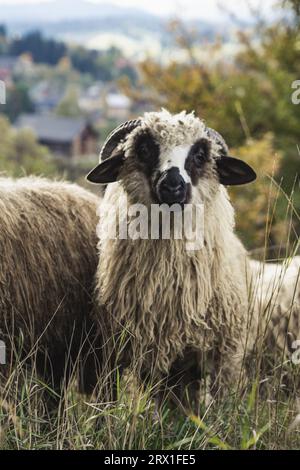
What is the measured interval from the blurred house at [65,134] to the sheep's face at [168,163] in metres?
64.3

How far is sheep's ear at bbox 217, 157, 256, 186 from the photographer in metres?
4.83

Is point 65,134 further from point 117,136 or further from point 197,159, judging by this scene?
point 197,159

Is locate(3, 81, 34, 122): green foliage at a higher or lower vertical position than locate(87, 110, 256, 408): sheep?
higher

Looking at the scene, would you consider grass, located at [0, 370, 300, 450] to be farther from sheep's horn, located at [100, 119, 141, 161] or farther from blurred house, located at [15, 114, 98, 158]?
blurred house, located at [15, 114, 98, 158]

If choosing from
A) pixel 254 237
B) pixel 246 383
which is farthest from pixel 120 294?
pixel 254 237

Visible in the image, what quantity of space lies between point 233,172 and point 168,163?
0.65m

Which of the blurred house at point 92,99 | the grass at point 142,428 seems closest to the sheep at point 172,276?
the grass at point 142,428

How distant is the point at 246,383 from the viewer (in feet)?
13.2

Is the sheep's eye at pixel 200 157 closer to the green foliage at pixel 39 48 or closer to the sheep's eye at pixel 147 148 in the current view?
the sheep's eye at pixel 147 148

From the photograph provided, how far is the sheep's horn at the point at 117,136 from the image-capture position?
15.9 ft

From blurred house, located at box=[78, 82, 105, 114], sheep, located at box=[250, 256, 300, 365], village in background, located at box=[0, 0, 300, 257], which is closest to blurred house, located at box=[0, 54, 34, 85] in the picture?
blurred house, located at box=[78, 82, 105, 114]

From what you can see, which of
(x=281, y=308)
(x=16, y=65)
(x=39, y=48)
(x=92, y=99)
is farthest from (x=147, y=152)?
(x=16, y=65)

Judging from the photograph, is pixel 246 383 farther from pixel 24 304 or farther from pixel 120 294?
pixel 24 304

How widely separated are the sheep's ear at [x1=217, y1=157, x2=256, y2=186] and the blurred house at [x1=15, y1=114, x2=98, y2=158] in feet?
211
